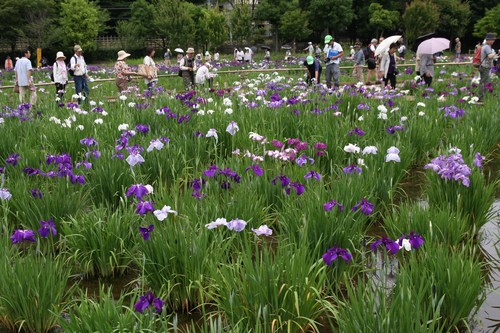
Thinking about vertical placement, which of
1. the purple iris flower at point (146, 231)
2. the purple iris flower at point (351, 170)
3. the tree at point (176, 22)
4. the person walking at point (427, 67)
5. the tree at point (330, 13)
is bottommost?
the purple iris flower at point (146, 231)

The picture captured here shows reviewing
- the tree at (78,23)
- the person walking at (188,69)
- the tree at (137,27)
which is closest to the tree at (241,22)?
the tree at (137,27)

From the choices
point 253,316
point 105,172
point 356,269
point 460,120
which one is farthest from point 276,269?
point 460,120

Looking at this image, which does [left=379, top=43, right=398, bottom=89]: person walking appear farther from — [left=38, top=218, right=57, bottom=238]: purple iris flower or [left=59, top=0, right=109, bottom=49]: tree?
[left=59, top=0, right=109, bottom=49]: tree

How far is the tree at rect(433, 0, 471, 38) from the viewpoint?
39.2 m

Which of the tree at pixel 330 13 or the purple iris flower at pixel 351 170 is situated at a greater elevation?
the tree at pixel 330 13

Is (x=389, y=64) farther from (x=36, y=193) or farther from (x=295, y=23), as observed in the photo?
(x=295, y=23)

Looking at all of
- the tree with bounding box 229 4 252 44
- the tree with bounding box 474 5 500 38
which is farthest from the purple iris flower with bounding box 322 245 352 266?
the tree with bounding box 474 5 500 38

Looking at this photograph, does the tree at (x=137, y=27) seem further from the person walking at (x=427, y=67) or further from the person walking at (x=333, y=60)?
the person walking at (x=427, y=67)

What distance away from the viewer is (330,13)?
4050 cm

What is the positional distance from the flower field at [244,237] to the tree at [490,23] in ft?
123

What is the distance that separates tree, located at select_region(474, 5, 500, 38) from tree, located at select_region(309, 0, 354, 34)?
33.5 feet

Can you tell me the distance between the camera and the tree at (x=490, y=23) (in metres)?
37.6

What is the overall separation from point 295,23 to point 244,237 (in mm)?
38992

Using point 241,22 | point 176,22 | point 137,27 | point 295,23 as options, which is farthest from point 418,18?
point 137,27
